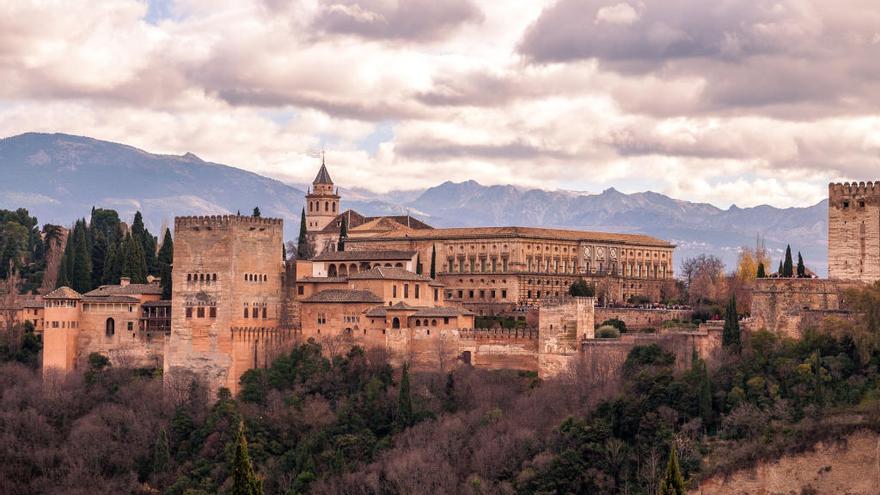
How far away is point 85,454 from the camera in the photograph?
59.0 metres

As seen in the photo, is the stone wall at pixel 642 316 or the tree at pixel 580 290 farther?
the tree at pixel 580 290

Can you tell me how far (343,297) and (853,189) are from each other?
21.2 metres

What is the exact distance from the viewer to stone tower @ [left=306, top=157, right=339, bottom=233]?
346ft

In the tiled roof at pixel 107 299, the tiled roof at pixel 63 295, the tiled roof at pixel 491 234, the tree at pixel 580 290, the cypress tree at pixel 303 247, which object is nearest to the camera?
the tiled roof at pixel 63 295

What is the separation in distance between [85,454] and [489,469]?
16557mm

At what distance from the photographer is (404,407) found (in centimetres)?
5753

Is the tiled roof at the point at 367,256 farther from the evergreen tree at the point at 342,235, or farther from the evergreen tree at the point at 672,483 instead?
the evergreen tree at the point at 672,483

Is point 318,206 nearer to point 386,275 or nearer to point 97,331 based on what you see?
point 97,331

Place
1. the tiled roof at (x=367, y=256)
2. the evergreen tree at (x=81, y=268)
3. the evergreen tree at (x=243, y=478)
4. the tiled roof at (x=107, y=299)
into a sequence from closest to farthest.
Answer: the evergreen tree at (x=243, y=478) → the tiled roof at (x=107, y=299) → the tiled roof at (x=367, y=256) → the evergreen tree at (x=81, y=268)

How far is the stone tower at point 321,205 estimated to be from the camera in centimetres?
10531

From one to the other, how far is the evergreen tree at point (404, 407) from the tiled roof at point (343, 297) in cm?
689

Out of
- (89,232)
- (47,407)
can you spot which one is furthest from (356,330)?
(89,232)

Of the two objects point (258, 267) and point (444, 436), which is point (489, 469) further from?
point (258, 267)

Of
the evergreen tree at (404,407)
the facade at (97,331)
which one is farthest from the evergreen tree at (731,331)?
the facade at (97,331)
